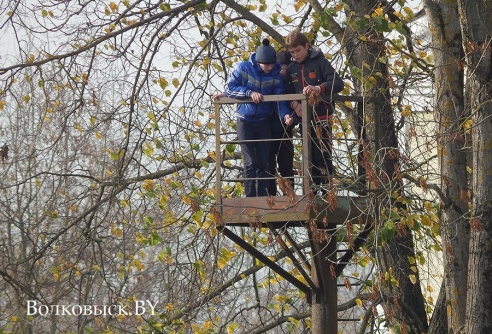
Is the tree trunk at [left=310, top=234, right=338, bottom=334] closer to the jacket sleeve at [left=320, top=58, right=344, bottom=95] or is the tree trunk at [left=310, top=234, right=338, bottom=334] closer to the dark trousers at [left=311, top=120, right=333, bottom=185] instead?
the dark trousers at [left=311, top=120, right=333, bottom=185]

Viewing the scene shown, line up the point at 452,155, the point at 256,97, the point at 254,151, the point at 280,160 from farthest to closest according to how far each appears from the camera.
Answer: the point at 452,155 → the point at 280,160 → the point at 254,151 → the point at 256,97

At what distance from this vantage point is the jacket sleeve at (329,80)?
8883 millimetres

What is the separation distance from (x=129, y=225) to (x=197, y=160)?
1.27 meters

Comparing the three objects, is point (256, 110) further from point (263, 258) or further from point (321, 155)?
point (263, 258)

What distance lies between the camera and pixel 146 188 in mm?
12523

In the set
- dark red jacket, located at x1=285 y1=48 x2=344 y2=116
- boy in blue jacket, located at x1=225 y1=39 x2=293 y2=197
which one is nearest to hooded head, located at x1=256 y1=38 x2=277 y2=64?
boy in blue jacket, located at x1=225 y1=39 x2=293 y2=197

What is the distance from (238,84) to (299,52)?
1.81ft

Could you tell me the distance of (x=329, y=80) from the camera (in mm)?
9000

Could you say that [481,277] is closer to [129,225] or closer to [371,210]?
A: [371,210]

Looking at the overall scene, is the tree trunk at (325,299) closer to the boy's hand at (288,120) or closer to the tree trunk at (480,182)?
the tree trunk at (480,182)

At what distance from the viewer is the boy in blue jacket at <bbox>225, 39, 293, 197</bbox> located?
29.5 ft

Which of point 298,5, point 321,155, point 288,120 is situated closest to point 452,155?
point 321,155

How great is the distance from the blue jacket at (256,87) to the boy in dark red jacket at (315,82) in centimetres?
12

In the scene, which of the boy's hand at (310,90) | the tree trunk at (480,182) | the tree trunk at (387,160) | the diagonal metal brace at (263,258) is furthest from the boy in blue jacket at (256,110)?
the tree trunk at (387,160)
